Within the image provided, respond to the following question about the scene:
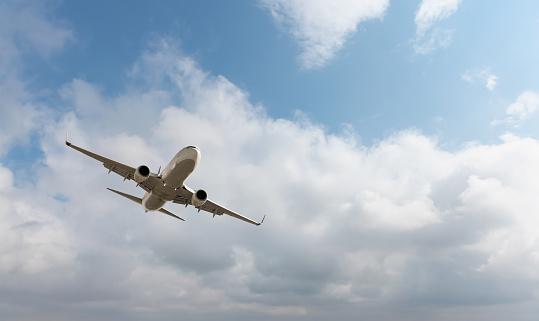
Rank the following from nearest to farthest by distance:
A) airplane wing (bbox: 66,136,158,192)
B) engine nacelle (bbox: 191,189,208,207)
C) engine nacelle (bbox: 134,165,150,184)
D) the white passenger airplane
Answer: the white passenger airplane → engine nacelle (bbox: 134,165,150,184) → airplane wing (bbox: 66,136,158,192) → engine nacelle (bbox: 191,189,208,207)

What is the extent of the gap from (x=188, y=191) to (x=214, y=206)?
6.58 m

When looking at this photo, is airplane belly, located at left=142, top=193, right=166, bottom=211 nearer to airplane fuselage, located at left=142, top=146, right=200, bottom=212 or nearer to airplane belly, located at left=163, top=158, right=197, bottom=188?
airplane fuselage, located at left=142, top=146, right=200, bottom=212

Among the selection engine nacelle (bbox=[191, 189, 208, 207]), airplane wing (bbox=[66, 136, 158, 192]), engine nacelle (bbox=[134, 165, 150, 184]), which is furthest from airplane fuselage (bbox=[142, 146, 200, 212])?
engine nacelle (bbox=[134, 165, 150, 184])

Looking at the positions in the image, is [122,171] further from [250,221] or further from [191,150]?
[250,221]

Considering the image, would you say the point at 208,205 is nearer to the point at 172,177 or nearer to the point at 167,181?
the point at 167,181

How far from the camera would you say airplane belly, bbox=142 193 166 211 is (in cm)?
4596

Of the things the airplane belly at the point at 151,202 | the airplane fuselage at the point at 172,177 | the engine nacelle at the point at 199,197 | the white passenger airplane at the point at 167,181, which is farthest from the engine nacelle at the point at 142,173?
the engine nacelle at the point at 199,197

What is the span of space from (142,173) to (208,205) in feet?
47.7

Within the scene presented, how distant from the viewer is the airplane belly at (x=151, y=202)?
46.0 m

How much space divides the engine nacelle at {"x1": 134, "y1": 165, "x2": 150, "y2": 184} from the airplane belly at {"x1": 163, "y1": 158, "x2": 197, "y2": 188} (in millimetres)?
2366

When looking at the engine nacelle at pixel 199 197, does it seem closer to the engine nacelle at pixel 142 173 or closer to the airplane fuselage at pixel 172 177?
the airplane fuselage at pixel 172 177

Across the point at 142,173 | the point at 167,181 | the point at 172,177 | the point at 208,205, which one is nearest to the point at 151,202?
the point at 167,181

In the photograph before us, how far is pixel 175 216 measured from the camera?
177 feet

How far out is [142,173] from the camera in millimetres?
40469
